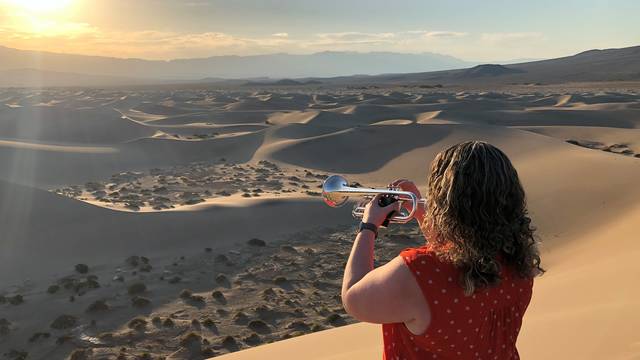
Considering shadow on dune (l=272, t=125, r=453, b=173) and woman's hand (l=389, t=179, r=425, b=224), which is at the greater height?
woman's hand (l=389, t=179, r=425, b=224)

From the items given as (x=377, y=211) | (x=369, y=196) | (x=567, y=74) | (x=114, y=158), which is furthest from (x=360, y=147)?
(x=567, y=74)

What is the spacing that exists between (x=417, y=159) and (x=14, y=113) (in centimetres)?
3242

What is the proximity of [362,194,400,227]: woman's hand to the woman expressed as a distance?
21 cm

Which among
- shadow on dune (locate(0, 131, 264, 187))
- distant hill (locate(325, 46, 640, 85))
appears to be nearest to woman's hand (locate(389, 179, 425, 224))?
shadow on dune (locate(0, 131, 264, 187))

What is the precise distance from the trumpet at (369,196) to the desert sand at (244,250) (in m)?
2.78

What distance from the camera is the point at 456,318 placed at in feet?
5.77

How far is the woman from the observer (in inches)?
67.0

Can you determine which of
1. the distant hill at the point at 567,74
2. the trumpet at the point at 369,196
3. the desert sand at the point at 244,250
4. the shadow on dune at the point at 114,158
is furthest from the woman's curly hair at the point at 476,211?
the distant hill at the point at 567,74

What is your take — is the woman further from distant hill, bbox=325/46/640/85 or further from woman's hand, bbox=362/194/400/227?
distant hill, bbox=325/46/640/85

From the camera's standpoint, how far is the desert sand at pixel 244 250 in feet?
19.2

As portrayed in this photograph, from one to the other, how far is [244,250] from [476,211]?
406 inches

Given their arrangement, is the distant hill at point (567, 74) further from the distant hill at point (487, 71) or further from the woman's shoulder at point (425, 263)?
the woman's shoulder at point (425, 263)

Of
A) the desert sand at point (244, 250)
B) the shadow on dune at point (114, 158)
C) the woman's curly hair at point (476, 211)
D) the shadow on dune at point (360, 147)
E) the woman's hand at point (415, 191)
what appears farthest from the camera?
the shadow on dune at point (360, 147)

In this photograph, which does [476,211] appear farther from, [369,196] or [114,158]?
[114,158]
